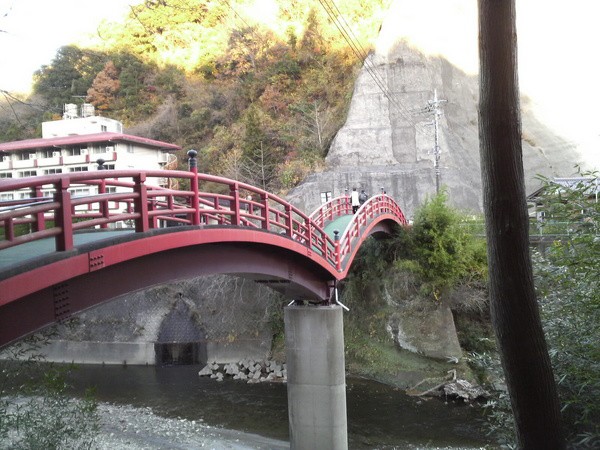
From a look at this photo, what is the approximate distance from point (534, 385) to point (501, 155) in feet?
6.01

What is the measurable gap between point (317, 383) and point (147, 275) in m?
7.21

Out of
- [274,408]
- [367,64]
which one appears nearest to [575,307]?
[274,408]

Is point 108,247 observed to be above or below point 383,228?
below

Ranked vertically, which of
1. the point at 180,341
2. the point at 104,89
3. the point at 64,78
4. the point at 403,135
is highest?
the point at 64,78

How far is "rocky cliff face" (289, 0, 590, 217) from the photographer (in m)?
30.3

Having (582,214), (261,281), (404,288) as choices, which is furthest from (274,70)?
(582,214)

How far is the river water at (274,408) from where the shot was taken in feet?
46.0

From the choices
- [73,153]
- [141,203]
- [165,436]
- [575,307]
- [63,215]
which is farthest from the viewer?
[73,153]

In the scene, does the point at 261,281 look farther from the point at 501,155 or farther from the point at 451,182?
the point at 451,182

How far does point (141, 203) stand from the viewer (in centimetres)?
623

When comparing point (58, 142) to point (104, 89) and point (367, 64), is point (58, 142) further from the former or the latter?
point (367, 64)

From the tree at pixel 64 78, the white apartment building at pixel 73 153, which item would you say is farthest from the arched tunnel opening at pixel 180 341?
the tree at pixel 64 78

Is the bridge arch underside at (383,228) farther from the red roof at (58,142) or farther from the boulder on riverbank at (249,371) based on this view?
the red roof at (58,142)

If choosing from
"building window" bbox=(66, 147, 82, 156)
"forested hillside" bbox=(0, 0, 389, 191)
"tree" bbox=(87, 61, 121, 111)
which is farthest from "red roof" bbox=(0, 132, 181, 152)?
"tree" bbox=(87, 61, 121, 111)
